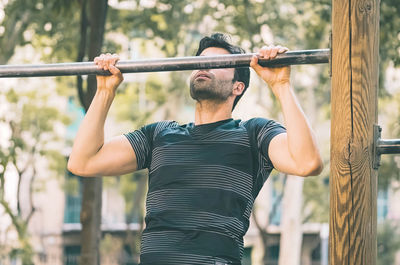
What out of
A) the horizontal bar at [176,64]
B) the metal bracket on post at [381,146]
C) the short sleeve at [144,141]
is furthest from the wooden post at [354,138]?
the short sleeve at [144,141]

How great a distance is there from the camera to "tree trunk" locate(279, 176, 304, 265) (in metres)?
18.0

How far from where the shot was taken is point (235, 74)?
344 cm

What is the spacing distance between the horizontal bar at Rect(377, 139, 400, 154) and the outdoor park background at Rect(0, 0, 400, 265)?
384 cm

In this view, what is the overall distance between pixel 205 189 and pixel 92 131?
578mm

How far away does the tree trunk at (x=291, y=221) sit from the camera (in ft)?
59.0

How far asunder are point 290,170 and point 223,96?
52 centimetres

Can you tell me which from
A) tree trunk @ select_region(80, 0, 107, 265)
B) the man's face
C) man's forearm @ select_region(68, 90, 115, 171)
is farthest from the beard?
tree trunk @ select_region(80, 0, 107, 265)

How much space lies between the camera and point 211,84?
3.33 m

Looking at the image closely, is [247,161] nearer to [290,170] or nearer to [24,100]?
[290,170]

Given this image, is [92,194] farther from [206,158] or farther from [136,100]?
[136,100]

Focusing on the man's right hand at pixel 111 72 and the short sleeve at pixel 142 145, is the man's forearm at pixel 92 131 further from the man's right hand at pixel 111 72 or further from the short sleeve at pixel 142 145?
the short sleeve at pixel 142 145

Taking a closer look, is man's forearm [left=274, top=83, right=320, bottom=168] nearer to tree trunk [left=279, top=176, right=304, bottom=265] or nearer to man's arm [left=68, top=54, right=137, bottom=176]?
man's arm [left=68, top=54, right=137, bottom=176]

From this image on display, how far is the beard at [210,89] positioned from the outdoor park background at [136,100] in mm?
3079

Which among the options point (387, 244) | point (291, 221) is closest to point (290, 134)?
point (291, 221)
